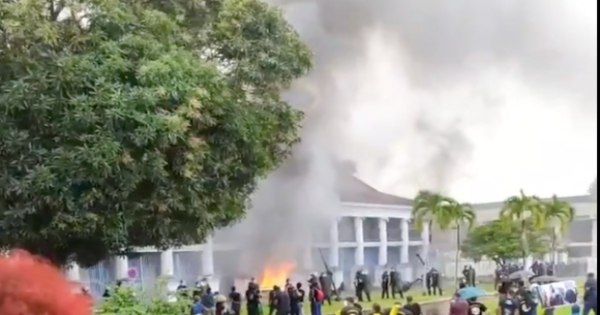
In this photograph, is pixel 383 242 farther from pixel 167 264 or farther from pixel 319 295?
pixel 167 264

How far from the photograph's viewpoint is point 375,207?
2830mm

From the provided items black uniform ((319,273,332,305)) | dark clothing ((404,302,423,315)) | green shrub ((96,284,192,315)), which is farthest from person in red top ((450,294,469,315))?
green shrub ((96,284,192,315))

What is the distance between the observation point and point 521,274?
2730 millimetres

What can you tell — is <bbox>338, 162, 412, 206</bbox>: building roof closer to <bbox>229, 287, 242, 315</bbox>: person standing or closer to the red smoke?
<bbox>229, 287, 242, 315</bbox>: person standing

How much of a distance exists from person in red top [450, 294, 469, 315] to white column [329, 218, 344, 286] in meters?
0.39

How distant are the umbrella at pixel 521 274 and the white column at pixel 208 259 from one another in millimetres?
1038

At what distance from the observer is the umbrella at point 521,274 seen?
2.72 metres

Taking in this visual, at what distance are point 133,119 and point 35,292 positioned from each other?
81.9 inches

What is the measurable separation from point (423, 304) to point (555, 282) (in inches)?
17.4

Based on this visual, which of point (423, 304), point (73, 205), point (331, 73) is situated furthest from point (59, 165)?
point (423, 304)

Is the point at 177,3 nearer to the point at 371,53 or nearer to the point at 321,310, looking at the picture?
the point at 371,53

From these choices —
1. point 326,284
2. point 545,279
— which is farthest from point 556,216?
point 326,284

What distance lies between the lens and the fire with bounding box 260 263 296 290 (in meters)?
2.91

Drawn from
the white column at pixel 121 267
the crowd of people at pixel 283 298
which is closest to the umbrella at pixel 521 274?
the crowd of people at pixel 283 298
